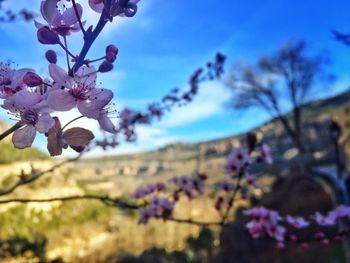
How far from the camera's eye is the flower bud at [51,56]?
0.91 metres

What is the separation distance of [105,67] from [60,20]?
0.17 metres

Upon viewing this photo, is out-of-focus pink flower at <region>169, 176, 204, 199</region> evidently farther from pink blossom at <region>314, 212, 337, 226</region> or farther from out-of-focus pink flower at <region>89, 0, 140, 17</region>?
out-of-focus pink flower at <region>89, 0, 140, 17</region>

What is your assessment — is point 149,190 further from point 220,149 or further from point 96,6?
point 220,149

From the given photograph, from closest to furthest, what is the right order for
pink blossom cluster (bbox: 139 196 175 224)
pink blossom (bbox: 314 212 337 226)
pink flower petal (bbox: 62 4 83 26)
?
pink flower petal (bbox: 62 4 83 26) → pink blossom (bbox: 314 212 337 226) → pink blossom cluster (bbox: 139 196 175 224)

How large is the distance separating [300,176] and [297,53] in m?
9.25

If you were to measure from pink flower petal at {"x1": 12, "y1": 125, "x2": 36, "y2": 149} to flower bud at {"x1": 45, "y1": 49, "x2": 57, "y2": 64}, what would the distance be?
0.17m

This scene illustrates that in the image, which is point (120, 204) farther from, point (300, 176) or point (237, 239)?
point (300, 176)

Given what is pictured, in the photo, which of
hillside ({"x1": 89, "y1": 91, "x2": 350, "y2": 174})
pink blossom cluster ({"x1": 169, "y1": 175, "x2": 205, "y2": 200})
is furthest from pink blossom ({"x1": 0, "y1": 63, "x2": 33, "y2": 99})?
hillside ({"x1": 89, "y1": 91, "x2": 350, "y2": 174})

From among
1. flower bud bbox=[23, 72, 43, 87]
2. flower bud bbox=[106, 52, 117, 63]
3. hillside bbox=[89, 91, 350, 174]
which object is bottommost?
flower bud bbox=[23, 72, 43, 87]

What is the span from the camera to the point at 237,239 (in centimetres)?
1362

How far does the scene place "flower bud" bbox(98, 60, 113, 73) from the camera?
2.92ft

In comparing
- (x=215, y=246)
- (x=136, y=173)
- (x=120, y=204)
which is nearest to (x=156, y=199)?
(x=120, y=204)

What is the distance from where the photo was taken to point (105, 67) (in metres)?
0.89

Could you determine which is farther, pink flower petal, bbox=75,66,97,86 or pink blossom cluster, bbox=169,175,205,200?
pink blossom cluster, bbox=169,175,205,200
